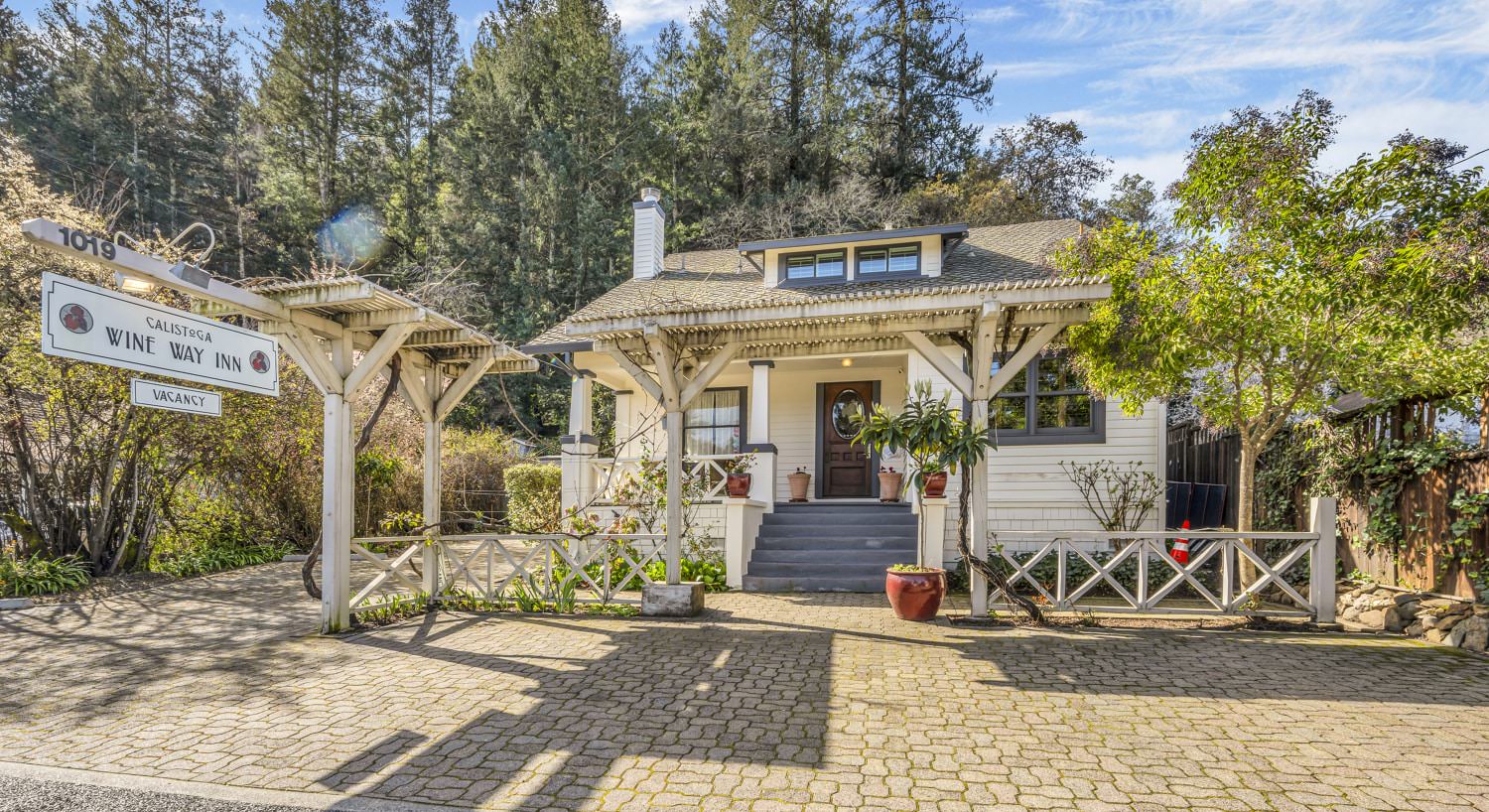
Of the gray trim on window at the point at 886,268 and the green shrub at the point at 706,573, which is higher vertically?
the gray trim on window at the point at 886,268

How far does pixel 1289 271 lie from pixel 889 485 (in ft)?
18.6

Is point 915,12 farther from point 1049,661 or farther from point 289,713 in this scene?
point 289,713

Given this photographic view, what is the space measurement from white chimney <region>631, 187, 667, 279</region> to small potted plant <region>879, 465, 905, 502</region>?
21.0ft

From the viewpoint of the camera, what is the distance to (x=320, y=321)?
6.02 meters

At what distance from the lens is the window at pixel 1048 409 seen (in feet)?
31.9

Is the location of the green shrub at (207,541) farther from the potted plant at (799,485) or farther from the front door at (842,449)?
the front door at (842,449)

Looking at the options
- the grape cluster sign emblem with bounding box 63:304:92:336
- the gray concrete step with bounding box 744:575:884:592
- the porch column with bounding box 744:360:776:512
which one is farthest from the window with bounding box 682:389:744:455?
the grape cluster sign emblem with bounding box 63:304:92:336

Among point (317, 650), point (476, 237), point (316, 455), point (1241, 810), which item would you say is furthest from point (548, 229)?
point (1241, 810)

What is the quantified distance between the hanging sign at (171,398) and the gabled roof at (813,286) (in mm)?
5744

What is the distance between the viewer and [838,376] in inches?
466

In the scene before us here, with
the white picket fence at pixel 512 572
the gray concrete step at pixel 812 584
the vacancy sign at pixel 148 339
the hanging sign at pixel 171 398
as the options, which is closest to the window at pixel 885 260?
the gray concrete step at pixel 812 584

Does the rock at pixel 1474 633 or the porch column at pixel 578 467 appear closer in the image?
the rock at pixel 1474 633

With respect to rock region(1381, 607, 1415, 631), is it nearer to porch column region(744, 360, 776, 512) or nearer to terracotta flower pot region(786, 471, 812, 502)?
porch column region(744, 360, 776, 512)

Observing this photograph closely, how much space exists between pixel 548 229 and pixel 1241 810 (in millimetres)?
21824
